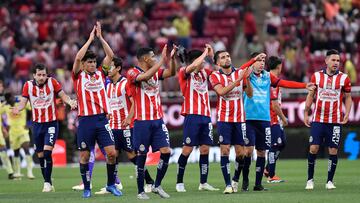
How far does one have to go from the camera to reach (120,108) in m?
23.2

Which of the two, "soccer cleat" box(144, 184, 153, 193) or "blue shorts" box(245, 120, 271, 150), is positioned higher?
"blue shorts" box(245, 120, 271, 150)

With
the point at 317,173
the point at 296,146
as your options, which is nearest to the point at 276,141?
the point at 317,173

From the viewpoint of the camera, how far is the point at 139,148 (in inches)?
773

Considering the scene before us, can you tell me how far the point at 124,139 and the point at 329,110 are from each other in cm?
445

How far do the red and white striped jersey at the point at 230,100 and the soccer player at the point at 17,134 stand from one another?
811 cm

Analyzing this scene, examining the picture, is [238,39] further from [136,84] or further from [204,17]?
[136,84]

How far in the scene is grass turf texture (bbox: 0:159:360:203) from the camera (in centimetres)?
1920

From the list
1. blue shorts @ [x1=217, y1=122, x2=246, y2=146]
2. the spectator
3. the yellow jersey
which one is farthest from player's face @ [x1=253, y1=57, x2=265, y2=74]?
the spectator

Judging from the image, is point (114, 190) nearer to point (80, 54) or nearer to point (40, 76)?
point (80, 54)

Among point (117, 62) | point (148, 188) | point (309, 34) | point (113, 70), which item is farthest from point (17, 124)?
point (309, 34)

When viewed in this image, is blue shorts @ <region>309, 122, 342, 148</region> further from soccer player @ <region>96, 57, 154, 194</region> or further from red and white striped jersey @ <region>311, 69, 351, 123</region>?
soccer player @ <region>96, 57, 154, 194</region>

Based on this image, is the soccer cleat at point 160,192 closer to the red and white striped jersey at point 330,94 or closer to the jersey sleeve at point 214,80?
the jersey sleeve at point 214,80

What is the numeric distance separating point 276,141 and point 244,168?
11.9ft

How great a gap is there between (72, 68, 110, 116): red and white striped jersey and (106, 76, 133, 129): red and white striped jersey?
7.72 feet
